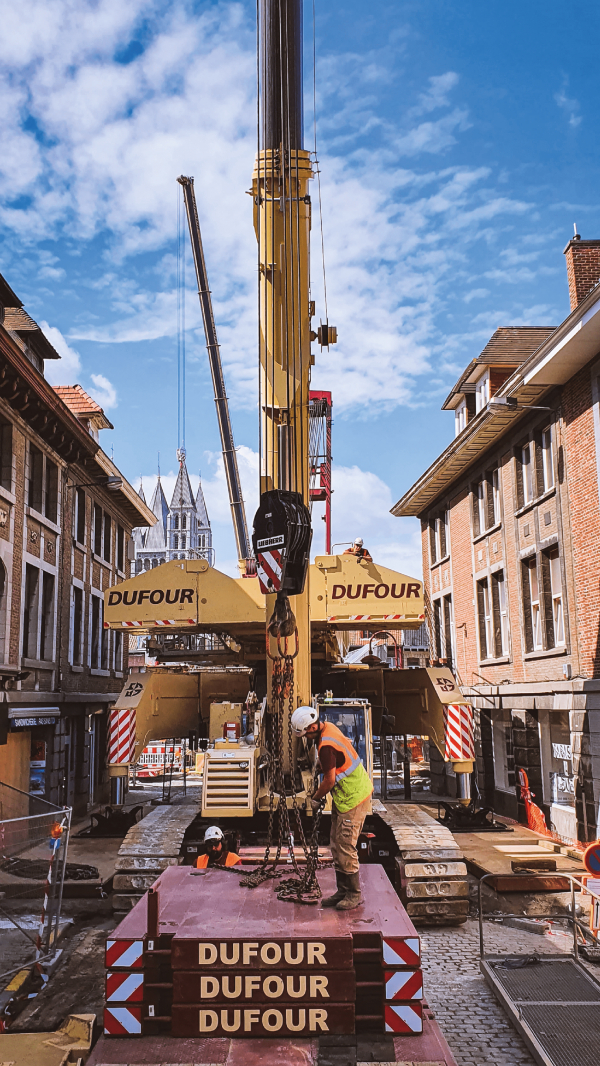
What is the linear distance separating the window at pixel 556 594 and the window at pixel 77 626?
12.4 metres

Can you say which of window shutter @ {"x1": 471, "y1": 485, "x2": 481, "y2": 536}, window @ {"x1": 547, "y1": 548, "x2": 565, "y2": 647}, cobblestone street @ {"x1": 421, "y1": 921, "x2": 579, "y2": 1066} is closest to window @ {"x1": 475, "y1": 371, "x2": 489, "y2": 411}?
window shutter @ {"x1": 471, "y1": 485, "x2": 481, "y2": 536}

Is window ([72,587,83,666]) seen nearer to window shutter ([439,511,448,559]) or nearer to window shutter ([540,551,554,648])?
window shutter ([439,511,448,559])

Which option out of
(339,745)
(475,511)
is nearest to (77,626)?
(475,511)

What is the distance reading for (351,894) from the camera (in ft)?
21.2

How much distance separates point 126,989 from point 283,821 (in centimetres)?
325

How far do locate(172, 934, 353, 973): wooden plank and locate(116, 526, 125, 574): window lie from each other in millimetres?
25435

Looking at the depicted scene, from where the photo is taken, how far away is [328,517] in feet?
94.3

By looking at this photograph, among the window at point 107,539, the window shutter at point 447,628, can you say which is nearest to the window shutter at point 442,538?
the window shutter at point 447,628

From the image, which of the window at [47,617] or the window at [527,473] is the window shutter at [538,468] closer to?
A: the window at [527,473]

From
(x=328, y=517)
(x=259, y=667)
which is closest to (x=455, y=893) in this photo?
(x=259, y=667)

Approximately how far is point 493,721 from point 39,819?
13.7m

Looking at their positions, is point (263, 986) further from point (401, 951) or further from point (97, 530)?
point (97, 530)

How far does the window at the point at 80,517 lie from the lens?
941 inches

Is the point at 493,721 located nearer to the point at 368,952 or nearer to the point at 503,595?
the point at 503,595
